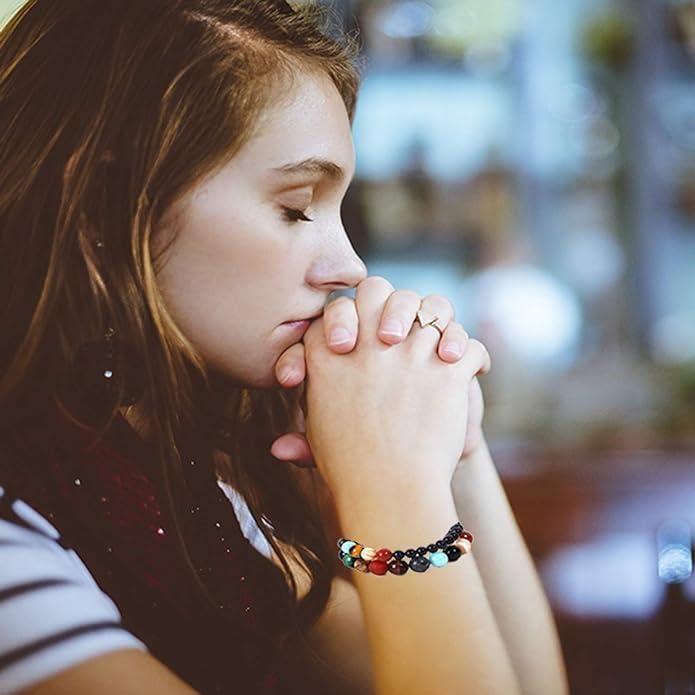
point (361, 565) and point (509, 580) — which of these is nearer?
point (361, 565)

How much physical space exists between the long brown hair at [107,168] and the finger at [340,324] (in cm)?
9

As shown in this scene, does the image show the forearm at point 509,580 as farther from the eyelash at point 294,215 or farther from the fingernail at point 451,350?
the eyelash at point 294,215

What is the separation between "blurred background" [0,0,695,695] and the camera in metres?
3.06

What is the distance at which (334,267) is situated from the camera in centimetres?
71

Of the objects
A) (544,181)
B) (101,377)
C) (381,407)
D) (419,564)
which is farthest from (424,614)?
(544,181)

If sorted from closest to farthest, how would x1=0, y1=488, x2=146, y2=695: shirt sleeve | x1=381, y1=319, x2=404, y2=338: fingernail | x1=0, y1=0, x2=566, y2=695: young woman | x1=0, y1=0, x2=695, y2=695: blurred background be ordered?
x1=0, y1=488, x2=146, y2=695: shirt sleeve, x1=0, y1=0, x2=566, y2=695: young woman, x1=381, y1=319, x2=404, y2=338: fingernail, x1=0, y1=0, x2=695, y2=695: blurred background

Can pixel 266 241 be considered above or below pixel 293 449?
above

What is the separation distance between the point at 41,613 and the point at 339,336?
0.90 feet

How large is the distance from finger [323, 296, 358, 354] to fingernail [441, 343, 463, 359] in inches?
2.5

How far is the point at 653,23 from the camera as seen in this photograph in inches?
122

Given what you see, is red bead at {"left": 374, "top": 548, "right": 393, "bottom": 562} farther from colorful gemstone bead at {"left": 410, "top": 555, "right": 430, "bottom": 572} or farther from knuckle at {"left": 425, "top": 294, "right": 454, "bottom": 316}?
knuckle at {"left": 425, "top": 294, "right": 454, "bottom": 316}

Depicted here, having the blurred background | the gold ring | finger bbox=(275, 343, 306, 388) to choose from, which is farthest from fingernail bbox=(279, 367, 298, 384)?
the blurred background

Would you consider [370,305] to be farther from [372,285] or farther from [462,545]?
[462,545]

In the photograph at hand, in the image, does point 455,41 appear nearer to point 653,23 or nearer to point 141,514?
point 653,23
